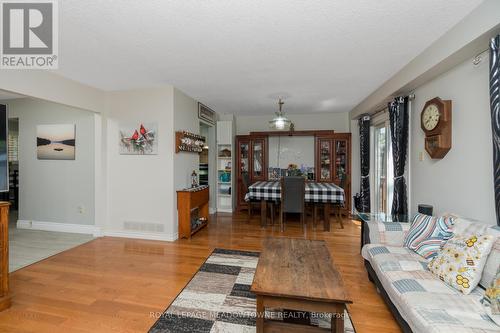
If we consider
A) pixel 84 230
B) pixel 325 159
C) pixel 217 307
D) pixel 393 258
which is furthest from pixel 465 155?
pixel 84 230

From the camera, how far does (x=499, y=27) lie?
5.08 feet

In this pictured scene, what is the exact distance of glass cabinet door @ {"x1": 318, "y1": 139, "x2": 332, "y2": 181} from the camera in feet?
17.2

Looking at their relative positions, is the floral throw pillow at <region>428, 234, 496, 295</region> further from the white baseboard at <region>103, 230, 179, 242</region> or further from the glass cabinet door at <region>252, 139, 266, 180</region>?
the glass cabinet door at <region>252, 139, 266, 180</region>

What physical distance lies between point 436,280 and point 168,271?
2.43 metres

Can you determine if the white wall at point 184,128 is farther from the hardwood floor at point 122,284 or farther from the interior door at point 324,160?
the interior door at point 324,160

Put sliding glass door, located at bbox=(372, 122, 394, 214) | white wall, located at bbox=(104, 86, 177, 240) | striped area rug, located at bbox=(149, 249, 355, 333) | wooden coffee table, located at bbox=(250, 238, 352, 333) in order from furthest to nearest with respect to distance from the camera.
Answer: sliding glass door, located at bbox=(372, 122, 394, 214) < white wall, located at bbox=(104, 86, 177, 240) < striped area rug, located at bbox=(149, 249, 355, 333) < wooden coffee table, located at bbox=(250, 238, 352, 333)

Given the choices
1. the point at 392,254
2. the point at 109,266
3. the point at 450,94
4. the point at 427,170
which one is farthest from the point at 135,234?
the point at 450,94

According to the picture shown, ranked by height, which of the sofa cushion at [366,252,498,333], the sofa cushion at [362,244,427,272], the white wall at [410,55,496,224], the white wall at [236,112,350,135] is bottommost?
the sofa cushion at [366,252,498,333]

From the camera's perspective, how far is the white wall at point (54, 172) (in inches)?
148

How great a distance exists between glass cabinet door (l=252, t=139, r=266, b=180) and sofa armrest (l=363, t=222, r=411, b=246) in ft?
10.8

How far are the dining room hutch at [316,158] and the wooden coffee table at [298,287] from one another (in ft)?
10.4

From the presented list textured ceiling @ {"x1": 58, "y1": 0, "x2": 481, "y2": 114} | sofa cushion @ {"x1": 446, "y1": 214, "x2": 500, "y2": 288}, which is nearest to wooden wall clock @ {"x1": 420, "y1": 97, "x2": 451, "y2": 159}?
textured ceiling @ {"x1": 58, "y1": 0, "x2": 481, "y2": 114}

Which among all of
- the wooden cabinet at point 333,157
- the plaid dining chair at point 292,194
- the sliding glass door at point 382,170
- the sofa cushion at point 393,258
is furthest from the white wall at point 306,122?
the sofa cushion at point 393,258

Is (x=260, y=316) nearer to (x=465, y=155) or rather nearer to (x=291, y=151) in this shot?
(x=465, y=155)
